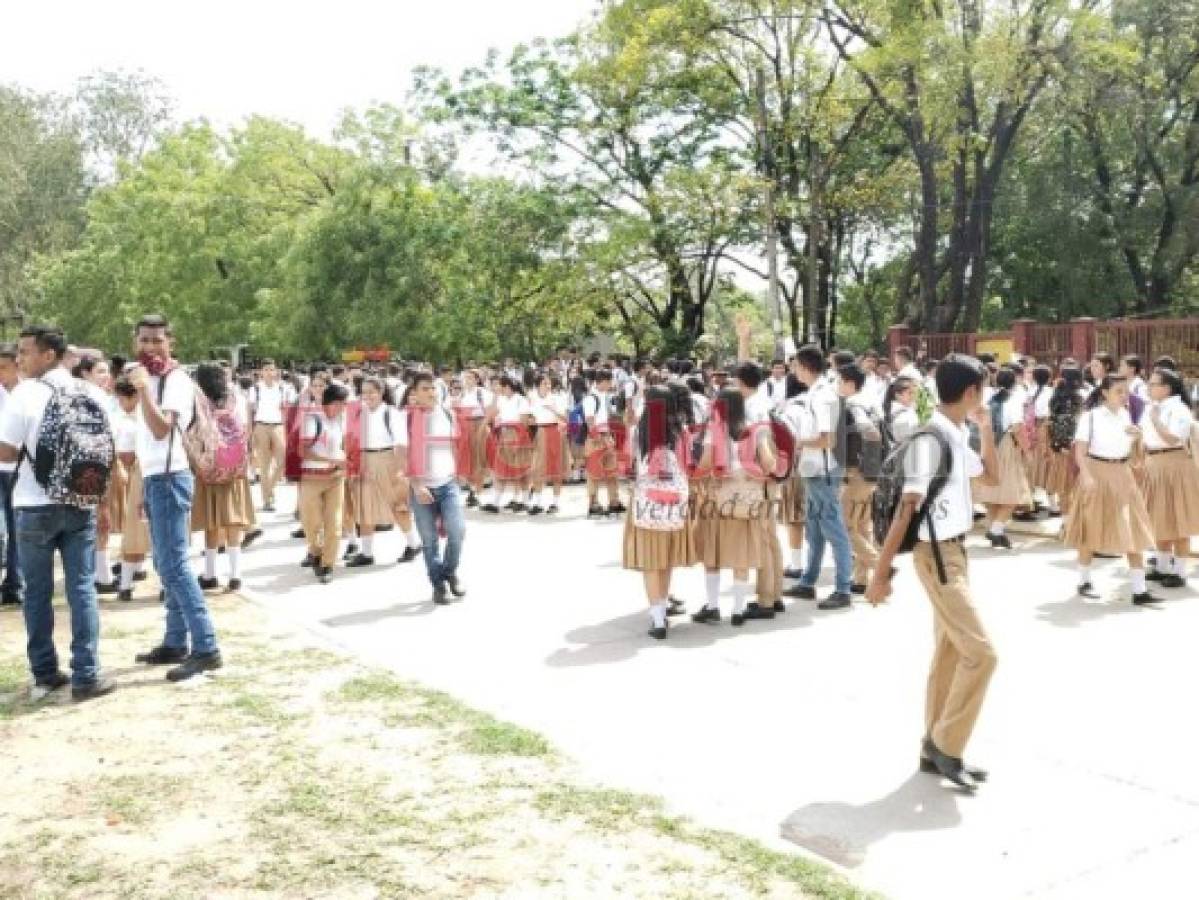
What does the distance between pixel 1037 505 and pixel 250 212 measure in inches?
1206

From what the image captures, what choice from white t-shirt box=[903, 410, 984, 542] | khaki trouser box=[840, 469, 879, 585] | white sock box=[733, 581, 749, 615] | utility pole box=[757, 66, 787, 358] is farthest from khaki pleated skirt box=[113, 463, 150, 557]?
utility pole box=[757, 66, 787, 358]

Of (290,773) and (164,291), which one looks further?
(164,291)

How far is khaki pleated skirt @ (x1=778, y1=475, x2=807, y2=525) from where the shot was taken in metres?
8.99

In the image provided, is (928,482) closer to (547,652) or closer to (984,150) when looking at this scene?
(547,652)

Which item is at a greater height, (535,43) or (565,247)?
(535,43)

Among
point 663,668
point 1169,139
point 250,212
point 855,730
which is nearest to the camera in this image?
point 855,730

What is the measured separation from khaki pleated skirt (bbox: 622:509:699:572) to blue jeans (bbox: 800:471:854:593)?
135 cm

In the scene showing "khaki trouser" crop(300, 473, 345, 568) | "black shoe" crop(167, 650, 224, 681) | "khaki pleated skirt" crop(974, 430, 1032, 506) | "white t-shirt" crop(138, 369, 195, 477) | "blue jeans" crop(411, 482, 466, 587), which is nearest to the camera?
"black shoe" crop(167, 650, 224, 681)

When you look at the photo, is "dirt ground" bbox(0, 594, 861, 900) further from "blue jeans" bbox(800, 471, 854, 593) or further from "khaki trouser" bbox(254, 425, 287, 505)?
"khaki trouser" bbox(254, 425, 287, 505)

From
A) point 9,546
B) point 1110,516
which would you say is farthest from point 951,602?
point 9,546

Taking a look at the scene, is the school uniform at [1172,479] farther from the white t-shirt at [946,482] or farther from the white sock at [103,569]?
the white sock at [103,569]

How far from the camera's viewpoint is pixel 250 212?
3675cm

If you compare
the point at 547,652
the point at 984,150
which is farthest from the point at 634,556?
the point at 984,150

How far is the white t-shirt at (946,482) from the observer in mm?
4707
